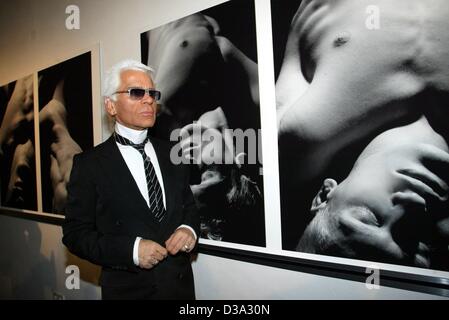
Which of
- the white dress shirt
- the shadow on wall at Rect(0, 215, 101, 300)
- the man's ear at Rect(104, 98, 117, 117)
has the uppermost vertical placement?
the man's ear at Rect(104, 98, 117, 117)

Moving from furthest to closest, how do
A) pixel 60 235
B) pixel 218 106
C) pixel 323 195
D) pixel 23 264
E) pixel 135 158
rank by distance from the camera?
pixel 23 264
pixel 60 235
pixel 218 106
pixel 135 158
pixel 323 195

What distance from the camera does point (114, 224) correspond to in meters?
1.37

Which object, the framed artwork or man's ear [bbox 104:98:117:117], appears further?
the framed artwork

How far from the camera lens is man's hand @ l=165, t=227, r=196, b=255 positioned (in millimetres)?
1302

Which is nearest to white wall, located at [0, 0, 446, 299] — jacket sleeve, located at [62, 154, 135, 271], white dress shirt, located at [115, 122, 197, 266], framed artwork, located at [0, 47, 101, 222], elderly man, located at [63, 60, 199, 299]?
framed artwork, located at [0, 47, 101, 222]

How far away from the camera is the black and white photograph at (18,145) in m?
2.94

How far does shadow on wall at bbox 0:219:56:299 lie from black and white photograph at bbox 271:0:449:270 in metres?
2.47

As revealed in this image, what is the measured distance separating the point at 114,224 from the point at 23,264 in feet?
8.16

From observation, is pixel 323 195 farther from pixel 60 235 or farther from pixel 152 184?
pixel 60 235

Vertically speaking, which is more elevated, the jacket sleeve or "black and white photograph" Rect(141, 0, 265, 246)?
"black and white photograph" Rect(141, 0, 265, 246)

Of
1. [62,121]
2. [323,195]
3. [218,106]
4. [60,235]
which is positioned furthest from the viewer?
[60,235]

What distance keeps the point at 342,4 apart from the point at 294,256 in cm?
105

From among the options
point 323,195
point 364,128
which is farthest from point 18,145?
point 364,128

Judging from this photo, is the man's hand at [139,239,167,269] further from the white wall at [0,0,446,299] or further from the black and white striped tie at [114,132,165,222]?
the white wall at [0,0,446,299]
